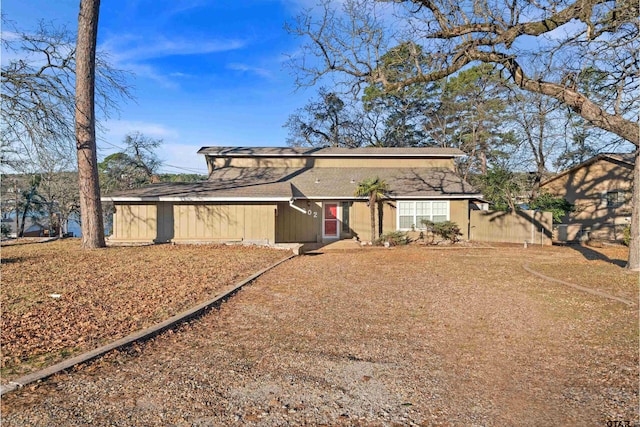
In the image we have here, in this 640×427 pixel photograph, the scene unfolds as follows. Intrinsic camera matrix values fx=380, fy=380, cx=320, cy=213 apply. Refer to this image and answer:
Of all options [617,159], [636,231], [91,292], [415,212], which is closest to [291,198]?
[415,212]

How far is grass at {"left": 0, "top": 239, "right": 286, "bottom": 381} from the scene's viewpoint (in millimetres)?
4195

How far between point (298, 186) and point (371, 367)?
49.1ft

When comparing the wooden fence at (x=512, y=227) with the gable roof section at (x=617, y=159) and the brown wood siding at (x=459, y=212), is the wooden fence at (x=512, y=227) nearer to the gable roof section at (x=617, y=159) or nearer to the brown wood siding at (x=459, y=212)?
the brown wood siding at (x=459, y=212)

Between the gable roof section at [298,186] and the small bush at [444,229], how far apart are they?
49.5 inches

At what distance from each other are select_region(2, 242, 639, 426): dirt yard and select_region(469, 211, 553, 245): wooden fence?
11.0m

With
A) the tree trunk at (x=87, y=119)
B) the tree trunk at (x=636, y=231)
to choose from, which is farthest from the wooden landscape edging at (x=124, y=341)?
the tree trunk at (x=636, y=231)

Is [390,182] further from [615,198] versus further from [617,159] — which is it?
[615,198]

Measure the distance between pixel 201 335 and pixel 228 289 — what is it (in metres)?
2.38

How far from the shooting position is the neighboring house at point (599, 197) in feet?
66.2

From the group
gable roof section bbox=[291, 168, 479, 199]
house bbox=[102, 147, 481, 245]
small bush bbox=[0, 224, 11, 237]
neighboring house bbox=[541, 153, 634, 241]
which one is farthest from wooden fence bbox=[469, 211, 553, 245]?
small bush bbox=[0, 224, 11, 237]

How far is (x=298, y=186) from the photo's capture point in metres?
18.5

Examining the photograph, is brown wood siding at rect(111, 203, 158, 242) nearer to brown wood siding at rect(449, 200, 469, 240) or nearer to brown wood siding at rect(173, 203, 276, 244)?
brown wood siding at rect(173, 203, 276, 244)

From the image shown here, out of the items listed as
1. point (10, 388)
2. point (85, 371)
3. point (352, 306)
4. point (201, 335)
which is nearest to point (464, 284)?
Result: point (352, 306)

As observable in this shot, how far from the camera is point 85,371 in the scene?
11.7ft
